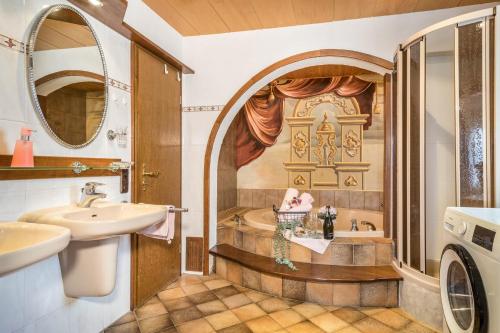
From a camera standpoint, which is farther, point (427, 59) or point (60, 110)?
point (427, 59)

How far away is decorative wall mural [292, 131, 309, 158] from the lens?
160 inches

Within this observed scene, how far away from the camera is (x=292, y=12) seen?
2514 mm

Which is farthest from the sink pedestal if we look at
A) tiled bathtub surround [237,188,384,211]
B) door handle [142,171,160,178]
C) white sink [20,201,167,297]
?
tiled bathtub surround [237,188,384,211]

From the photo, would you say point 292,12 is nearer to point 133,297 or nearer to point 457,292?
point 457,292

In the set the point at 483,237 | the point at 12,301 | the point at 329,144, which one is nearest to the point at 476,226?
the point at 483,237

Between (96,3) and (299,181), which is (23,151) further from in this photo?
(299,181)

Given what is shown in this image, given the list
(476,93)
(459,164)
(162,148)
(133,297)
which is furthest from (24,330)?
(476,93)

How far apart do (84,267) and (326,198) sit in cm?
302

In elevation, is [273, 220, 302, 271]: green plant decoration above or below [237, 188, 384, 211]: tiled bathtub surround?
below

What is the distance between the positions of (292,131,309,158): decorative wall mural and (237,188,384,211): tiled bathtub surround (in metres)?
0.55

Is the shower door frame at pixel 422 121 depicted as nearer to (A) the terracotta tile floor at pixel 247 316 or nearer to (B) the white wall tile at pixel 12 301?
(A) the terracotta tile floor at pixel 247 316

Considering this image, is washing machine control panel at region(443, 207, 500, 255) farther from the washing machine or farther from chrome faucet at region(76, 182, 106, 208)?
chrome faucet at region(76, 182, 106, 208)

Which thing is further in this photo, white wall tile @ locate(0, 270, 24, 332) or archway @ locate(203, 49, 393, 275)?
archway @ locate(203, 49, 393, 275)

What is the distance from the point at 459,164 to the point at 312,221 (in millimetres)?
1723
